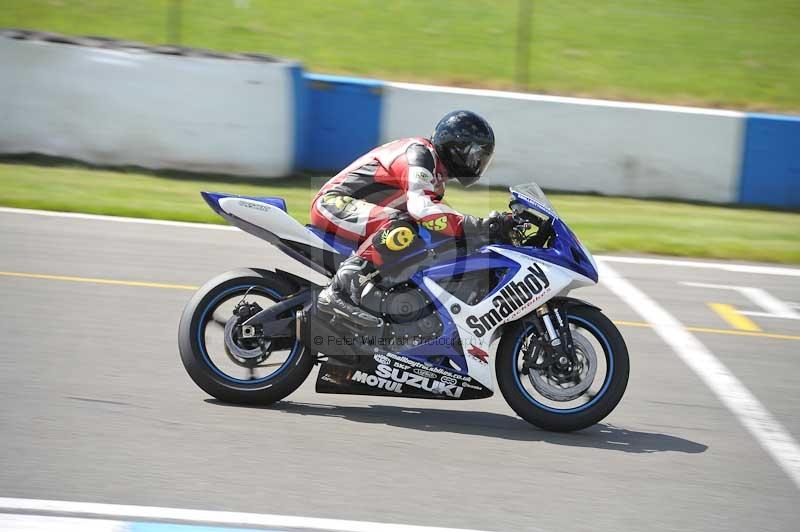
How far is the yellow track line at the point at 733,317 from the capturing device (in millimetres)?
8711

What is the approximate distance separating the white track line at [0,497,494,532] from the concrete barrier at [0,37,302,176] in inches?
352

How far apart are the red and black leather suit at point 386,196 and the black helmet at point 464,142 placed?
0.07m

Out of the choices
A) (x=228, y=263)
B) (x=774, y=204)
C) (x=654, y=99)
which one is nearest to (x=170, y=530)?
(x=228, y=263)

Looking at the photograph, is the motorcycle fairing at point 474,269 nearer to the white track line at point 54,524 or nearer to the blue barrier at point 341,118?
the white track line at point 54,524

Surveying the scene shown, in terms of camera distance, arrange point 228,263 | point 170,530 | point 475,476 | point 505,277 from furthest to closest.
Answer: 1. point 228,263
2. point 505,277
3. point 475,476
4. point 170,530

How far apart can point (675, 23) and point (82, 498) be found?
14.6 m

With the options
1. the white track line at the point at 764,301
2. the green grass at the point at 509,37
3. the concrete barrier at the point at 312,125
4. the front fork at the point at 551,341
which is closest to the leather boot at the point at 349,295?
the front fork at the point at 551,341

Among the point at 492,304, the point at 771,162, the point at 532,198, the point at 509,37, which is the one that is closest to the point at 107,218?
the point at 492,304

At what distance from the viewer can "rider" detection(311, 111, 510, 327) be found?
5.80 m

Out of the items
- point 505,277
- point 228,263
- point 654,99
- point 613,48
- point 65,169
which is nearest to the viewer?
point 505,277

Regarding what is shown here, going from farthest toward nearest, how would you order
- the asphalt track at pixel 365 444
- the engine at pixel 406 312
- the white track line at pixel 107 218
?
the white track line at pixel 107 218 < the engine at pixel 406 312 < the asphalt track at pixel 365 444

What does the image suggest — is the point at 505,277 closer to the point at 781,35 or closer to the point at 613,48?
the point at 613,48

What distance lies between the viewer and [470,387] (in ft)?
19.4

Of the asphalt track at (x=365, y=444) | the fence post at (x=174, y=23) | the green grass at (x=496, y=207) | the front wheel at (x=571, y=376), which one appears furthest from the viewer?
the fence post at (x=174, y=23)
